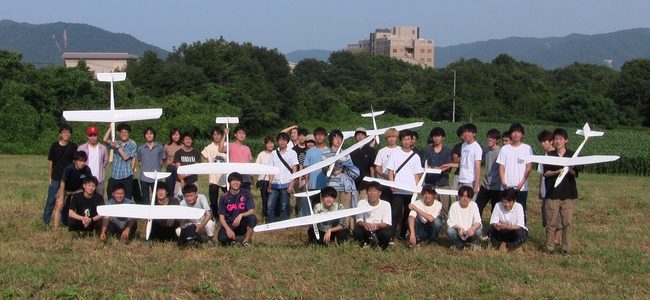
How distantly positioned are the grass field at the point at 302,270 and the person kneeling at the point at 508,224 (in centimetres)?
25

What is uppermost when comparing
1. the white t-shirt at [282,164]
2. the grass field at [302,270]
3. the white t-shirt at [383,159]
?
the white t-shirt at [383,159]

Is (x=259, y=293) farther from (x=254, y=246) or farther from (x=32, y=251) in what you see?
(x=32, y=251)

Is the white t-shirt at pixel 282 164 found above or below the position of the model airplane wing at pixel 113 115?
below

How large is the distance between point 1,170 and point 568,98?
186 feet

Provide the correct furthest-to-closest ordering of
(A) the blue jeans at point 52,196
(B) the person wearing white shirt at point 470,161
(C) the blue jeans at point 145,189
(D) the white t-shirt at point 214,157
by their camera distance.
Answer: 1. (C) the blue jeans at point 145,189
2. (D) the white t-shirt at point 214,157
3. (A) the blue jeans at point 52,196
4. (B) the person wearing white shirt at point 470,161

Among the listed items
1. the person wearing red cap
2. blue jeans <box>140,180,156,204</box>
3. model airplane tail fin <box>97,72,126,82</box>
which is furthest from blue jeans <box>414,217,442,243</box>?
model airplane tail fin <box>97,72,126,82</box>

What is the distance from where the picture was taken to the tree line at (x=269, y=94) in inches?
1454

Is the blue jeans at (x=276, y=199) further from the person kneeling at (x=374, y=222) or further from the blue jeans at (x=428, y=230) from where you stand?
the blue jeans at (x=428, y=230)

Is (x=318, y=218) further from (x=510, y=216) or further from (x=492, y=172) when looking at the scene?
(x=492, y=172)

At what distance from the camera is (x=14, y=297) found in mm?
5910

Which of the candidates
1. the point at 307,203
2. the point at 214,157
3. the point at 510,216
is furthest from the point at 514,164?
the point at 214,157

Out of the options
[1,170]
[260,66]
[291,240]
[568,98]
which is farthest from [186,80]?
[291,240]

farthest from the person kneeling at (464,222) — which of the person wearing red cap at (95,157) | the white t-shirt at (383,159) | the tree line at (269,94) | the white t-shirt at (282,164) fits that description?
the tree line at (269,94)

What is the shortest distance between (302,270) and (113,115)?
383 cm
